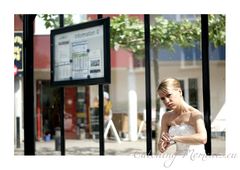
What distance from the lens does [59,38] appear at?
3156mm

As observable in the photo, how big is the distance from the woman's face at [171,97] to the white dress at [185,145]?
0.43 ft

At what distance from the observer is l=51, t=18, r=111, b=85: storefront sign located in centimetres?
282

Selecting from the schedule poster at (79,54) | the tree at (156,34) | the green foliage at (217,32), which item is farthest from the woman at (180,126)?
the tree at (156,34)

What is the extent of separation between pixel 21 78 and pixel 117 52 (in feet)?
5.79

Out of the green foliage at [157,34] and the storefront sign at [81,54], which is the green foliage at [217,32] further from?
the storefront sign at [81,54]

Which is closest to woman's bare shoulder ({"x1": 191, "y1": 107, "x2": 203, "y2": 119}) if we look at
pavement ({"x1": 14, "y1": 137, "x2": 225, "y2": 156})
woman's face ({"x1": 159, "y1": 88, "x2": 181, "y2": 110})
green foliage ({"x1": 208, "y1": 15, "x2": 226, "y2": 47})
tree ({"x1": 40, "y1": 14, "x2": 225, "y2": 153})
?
woman's face ({"x1": 159, "y1": 88, "x2": 181, "y2": 110})

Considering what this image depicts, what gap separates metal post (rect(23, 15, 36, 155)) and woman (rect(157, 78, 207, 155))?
1041 millimetres

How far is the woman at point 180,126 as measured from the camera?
2.51 meters

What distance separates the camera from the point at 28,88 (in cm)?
315

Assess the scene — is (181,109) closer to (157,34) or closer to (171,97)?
(171,97)

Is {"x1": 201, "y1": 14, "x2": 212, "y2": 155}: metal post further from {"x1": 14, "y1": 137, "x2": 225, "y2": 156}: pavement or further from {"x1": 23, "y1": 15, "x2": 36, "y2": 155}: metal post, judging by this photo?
{"x1": 23, "y1": 15, "x2": 36, "y2": 155}: metal post

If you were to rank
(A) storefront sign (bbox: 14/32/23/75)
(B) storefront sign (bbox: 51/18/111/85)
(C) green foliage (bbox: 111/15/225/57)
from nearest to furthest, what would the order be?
(B) storefront sign (bbox: 51/18/111/85) < (A) storefront sign (bbox: 14/32/23/75) < (C) green foliage (bbox: 111/15/225/57)
